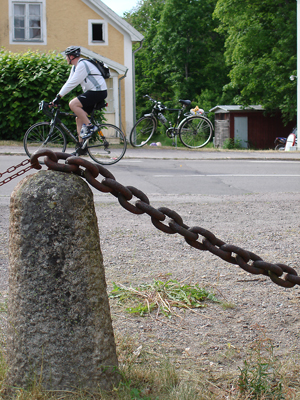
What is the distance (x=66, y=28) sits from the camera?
24188mm

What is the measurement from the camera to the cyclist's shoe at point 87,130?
978cm

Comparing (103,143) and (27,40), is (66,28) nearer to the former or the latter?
(27,40)

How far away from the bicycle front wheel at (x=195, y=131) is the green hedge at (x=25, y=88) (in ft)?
14.1

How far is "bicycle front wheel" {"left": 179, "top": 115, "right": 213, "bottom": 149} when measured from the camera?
13727 mm

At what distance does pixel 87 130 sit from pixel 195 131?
4.97 metres

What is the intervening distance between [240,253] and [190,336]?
922 millimetres

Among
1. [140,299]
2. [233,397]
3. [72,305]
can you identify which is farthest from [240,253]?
[140,299]

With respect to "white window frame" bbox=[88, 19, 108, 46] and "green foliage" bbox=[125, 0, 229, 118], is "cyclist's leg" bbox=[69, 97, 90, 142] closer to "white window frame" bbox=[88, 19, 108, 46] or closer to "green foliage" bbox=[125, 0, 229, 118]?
"white window frame" bbox=[88, 19, 108, 46]

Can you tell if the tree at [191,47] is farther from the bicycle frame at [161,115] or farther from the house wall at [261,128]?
the bicycle frame at [161,115]

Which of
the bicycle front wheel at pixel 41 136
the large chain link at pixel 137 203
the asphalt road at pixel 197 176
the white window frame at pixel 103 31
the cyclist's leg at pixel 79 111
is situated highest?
the white window frame at pixel 103 31

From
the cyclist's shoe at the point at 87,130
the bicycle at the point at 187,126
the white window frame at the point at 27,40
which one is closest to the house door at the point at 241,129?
the white window frame at the point at 27,40

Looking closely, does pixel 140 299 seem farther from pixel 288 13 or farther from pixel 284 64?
pixel 288 13

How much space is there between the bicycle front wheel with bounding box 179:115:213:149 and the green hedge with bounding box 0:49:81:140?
430 centimetres

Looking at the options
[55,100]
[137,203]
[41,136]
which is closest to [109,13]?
[41,136]
